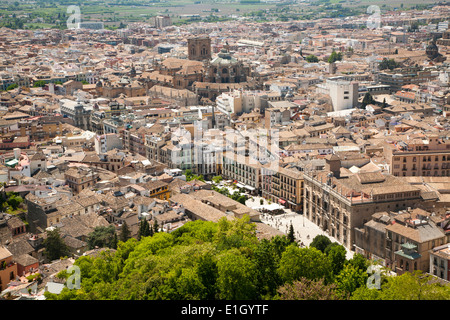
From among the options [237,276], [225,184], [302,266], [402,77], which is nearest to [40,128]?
[225,184]

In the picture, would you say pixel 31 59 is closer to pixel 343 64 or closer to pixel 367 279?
pixel 343 64

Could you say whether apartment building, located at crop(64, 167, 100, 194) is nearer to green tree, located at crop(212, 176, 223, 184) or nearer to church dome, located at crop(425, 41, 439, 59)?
green tree, located at crop(212, 176, 223, 184)

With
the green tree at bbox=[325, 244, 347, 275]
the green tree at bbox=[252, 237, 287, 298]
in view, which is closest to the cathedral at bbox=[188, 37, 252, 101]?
the green tree at bbox=[325, 244, 347, 275]

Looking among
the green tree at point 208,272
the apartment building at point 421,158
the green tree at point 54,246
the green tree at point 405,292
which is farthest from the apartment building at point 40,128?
the green tree at point 405,292

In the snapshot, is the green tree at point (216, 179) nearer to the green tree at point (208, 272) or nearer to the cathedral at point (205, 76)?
the green tree at point (208, 272)

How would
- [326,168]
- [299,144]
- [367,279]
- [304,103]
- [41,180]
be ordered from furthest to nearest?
[304,103], [299,144], [41,180], [326,168], [367,279]
